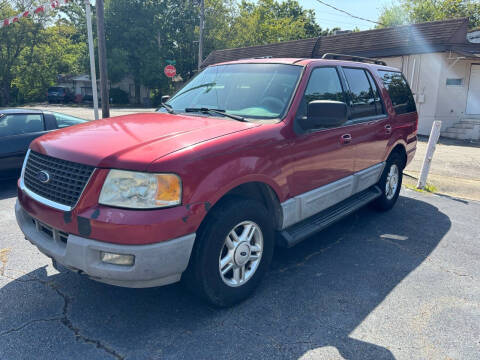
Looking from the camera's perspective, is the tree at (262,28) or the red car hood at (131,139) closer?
the red car hood at (131,139)

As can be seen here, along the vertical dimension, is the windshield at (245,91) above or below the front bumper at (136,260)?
above

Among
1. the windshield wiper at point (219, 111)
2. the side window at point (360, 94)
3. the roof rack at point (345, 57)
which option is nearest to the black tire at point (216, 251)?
the windshield wiper at point (219, 111)

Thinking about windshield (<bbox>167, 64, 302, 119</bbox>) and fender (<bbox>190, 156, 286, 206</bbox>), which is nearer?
fender (<bbox>190, 156, 286, 206</bbox>)

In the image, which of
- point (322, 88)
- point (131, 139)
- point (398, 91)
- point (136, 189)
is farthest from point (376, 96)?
point (136, 189)

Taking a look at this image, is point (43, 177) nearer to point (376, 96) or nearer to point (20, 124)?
point (376, 96)

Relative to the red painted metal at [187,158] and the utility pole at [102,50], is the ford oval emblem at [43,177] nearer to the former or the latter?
the red painted metal at [187,158]

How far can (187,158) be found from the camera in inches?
101

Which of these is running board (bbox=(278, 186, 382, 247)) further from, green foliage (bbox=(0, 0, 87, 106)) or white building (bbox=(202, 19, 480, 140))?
green foliage (bbox=(0, 0, 87, 106))

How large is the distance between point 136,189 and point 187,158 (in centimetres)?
38

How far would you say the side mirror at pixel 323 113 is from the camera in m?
3.29

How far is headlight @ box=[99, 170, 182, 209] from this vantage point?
2457 mm

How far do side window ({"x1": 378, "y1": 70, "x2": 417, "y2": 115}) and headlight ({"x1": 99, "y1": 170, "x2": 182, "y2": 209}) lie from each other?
3866 millimetres

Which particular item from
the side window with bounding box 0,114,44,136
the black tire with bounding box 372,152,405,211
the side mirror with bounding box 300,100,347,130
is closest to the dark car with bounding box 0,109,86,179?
the side window with bounding box 0,114,44,136

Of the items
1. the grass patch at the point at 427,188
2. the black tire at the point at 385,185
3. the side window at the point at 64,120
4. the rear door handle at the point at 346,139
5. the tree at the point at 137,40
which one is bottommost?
the grass patch at the point at 427,188
